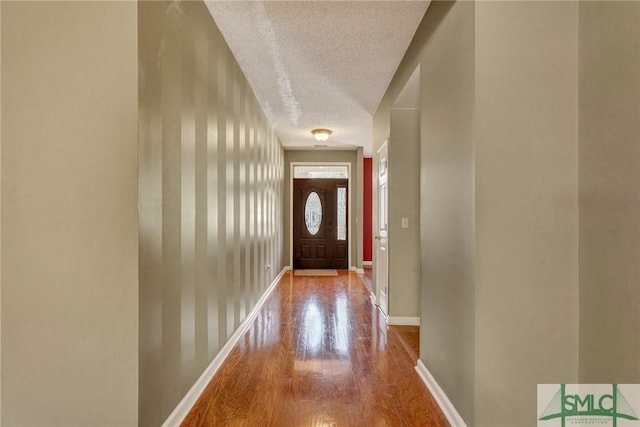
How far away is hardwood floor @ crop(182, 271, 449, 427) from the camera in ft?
6.60

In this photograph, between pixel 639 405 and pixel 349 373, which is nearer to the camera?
pixel 639 405

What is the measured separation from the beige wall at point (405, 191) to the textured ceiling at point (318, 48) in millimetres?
537

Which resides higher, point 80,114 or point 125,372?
point 80,114

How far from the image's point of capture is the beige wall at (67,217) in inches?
62.1

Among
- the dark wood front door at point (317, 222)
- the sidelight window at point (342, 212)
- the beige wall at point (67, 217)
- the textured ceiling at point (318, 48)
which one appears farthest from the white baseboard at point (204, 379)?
the sidelight window at point (342, 212)

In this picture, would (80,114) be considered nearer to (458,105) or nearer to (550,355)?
(458,105)

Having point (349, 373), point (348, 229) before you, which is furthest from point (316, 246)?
point (349, 373)

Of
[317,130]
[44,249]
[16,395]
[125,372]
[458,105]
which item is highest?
[317,130]

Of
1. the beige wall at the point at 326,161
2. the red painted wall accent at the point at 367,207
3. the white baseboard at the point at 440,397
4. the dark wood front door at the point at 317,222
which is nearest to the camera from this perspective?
the white baseboard at the point at 440,397

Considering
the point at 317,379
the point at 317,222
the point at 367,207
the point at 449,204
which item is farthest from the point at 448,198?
the point at 367,207

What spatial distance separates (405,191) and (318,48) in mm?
1736

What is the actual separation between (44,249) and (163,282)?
531 millimetres

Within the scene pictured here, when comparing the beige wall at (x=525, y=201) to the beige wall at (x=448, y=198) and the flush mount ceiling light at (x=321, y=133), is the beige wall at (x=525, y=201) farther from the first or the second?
the flush mount ceiling light at (x=321, y=133)

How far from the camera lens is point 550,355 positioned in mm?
1742
